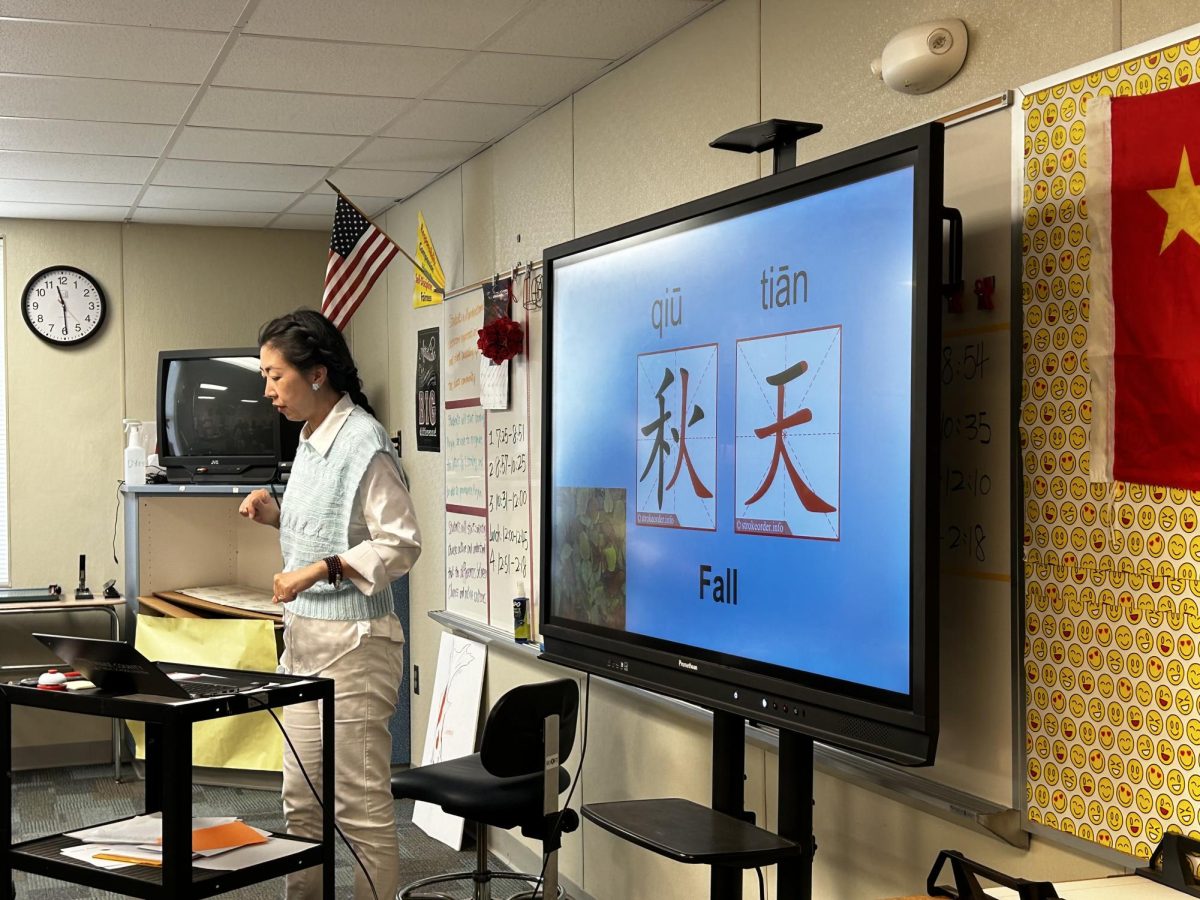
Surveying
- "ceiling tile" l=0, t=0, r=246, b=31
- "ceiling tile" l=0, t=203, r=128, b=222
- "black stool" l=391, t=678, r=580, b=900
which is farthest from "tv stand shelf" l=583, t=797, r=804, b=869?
"ceiling tile" l=0, t=203, r=128, b=222

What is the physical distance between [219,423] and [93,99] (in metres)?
1.90

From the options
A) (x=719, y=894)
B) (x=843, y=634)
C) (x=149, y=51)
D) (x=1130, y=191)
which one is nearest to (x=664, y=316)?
(x=843, y=634)

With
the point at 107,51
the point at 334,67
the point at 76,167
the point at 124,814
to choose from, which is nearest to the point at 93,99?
the point at 107,51

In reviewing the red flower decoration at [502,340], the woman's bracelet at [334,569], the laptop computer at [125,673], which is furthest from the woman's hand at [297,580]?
the red flower decoration at [502,340]

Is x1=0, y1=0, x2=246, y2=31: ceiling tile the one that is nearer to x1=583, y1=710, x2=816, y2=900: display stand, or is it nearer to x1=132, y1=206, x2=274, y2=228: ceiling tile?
x1=583, y1=710, x2=816, y2=900: display stand

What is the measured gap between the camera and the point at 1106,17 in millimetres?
1869

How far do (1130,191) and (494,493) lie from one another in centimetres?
287

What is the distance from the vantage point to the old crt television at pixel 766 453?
186 cm

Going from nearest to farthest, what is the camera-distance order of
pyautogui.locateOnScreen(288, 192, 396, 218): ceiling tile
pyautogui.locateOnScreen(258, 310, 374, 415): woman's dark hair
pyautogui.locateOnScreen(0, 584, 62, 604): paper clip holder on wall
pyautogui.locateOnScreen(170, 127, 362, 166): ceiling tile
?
pyautogui.locateOnScreen(258, 310, 374, 415): woman's dark hair < pyautogui.locateOnScreen(170, 127, 362, 166): ceiling tile < pyautogui.locateOnScreen(0, 584, 62, 604): paper clip holder on wall < pyautogui.locateOnScreen(288, 192, 396, 218): ceiling tile

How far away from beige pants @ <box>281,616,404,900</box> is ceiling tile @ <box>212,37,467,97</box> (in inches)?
60.6

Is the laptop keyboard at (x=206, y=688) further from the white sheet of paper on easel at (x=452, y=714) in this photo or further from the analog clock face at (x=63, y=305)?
the analog clock face at (x=63, y=305)

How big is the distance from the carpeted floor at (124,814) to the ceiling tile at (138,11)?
2.65 m

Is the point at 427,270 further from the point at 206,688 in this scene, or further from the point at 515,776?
the point at 206,688

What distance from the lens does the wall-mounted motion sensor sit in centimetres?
217
